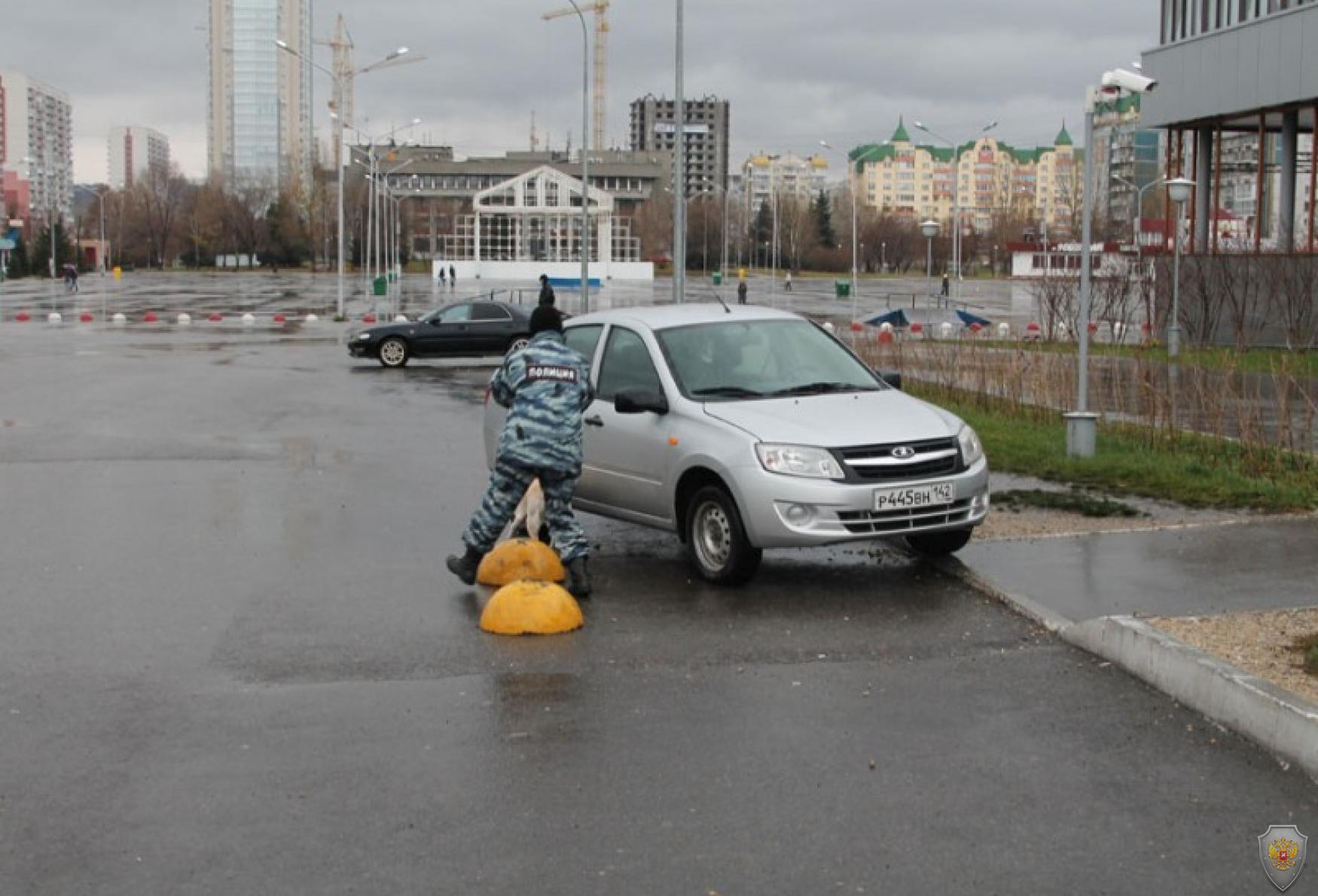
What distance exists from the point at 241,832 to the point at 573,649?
113 inches

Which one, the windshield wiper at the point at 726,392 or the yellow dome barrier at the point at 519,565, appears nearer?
the yellow dome barrier at the point at 519,565

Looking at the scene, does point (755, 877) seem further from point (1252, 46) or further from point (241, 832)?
point (1252, 46)

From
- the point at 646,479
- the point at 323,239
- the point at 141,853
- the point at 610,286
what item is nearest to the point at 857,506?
the point at 646,479

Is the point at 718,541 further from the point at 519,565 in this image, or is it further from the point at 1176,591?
the point at 1176,591

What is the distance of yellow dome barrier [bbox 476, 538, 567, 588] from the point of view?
930cm

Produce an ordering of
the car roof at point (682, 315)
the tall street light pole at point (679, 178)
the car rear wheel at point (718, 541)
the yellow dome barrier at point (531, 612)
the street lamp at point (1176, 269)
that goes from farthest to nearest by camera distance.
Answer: the street lamp at point (1176, 269)
the tall street light pole at point (679, 178)
the car roof at point (682, 315)
the car rear wheel at point (718, 541)
the yellow dome barrier at point (531, 612)

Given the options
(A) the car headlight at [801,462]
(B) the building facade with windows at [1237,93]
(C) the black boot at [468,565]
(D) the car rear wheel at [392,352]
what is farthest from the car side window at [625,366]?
(B) the building facade with windows at [1237,93]

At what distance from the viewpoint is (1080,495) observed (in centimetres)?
1232

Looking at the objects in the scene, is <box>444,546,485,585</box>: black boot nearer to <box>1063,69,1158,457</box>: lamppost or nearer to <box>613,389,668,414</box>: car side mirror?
<box>613,389,668,414</box>: car side mirror

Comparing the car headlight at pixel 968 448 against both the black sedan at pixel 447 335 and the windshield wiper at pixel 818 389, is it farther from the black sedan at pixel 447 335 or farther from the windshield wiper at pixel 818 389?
the black sedan at pixel 447 335

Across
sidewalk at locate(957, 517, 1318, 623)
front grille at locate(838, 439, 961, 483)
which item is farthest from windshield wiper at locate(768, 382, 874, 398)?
sidewalk at locate(957, 517, 1318, 623)

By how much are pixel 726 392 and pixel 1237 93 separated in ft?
99.7

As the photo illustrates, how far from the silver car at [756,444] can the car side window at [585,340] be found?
0.02 metres

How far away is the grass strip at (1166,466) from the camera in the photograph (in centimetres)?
1205
